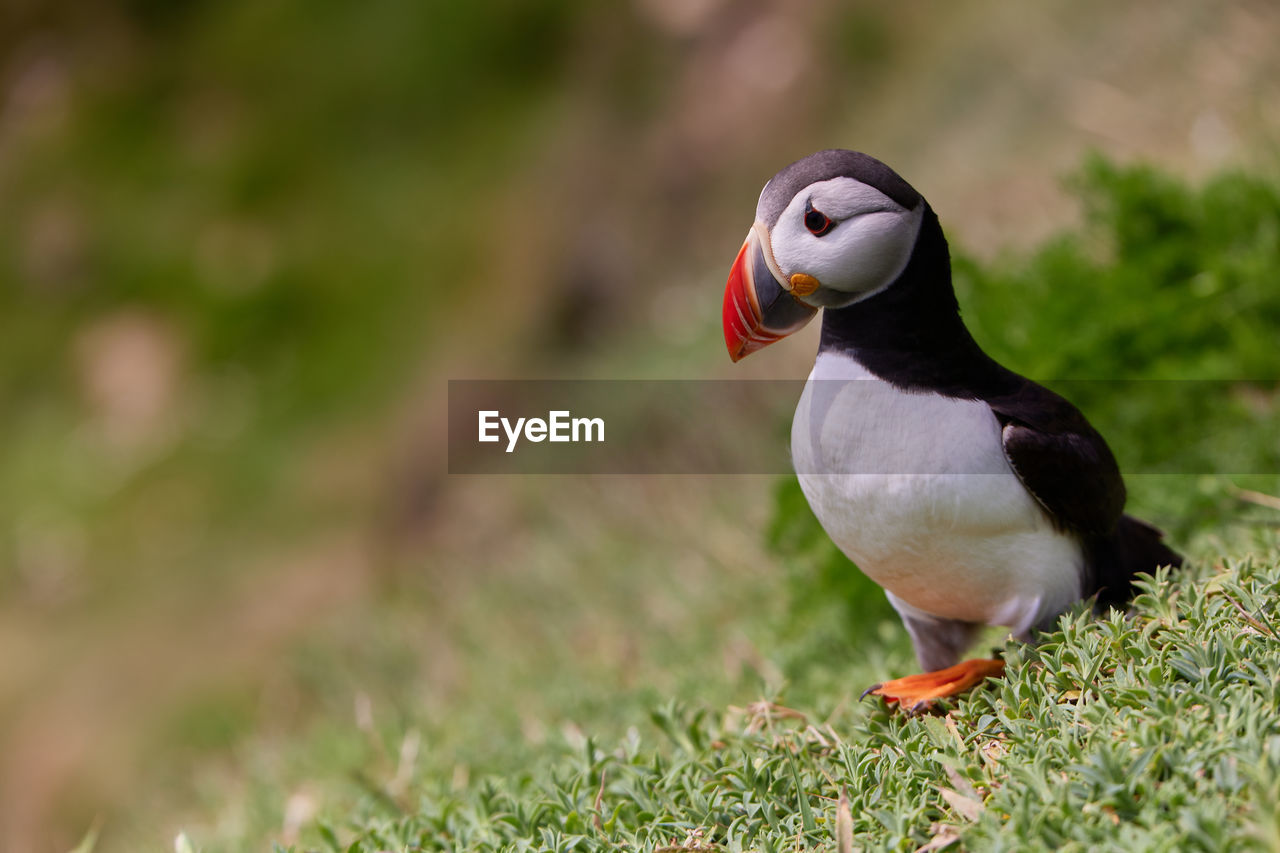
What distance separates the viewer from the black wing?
80.6 inches

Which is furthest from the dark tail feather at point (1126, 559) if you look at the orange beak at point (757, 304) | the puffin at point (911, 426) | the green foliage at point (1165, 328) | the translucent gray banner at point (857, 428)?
the orange beak at point (757, 304)

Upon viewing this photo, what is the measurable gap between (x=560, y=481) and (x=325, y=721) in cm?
264

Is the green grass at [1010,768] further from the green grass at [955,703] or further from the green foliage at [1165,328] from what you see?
the green foliage at [1165,328]

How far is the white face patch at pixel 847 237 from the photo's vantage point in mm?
1997

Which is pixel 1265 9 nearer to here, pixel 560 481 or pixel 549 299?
pixel 560 481

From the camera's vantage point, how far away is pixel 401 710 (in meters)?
4.61

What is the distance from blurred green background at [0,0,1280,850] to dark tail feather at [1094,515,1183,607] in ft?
2.40

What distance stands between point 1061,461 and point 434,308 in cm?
1046

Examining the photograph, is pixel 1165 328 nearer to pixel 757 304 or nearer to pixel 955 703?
pixel 955 703

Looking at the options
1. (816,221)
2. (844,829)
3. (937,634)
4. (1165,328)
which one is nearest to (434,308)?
(1165,328)

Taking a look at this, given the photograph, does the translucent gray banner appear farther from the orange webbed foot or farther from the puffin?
the orange webbed foot

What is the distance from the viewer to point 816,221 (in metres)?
2.02

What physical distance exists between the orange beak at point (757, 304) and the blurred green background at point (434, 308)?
1.39 metres

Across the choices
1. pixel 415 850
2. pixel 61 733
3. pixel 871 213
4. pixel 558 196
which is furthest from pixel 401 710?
pixel 558 196
